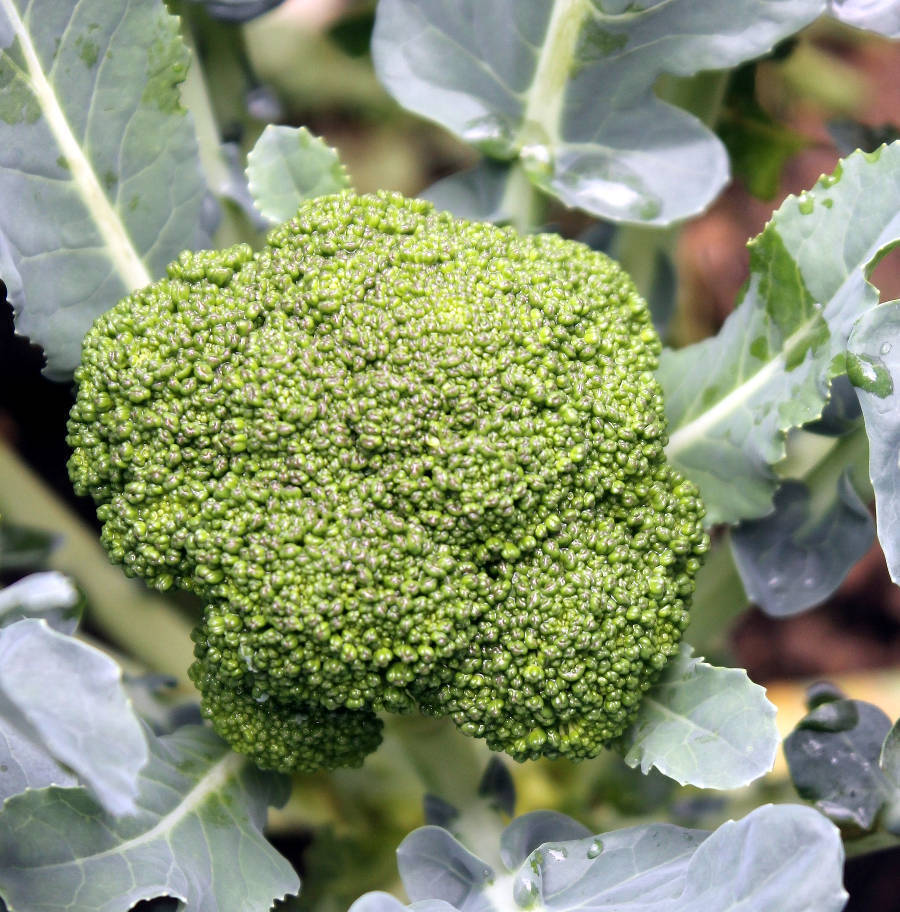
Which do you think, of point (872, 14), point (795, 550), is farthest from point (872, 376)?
point (872, 14)

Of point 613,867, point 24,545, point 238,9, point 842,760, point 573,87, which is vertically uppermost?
point 238,9

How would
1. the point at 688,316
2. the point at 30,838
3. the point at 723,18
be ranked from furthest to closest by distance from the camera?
1. the point at 688,316
2. the point at 723,18
3. the point at 30,838

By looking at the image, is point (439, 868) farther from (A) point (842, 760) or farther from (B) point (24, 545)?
(B) point (24, 545)

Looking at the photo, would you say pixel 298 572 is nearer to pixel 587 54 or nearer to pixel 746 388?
pixel 746 388

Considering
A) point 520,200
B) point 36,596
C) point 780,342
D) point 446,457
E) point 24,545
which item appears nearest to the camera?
point 36,596

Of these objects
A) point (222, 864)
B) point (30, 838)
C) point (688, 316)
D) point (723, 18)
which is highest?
point (723, 18)

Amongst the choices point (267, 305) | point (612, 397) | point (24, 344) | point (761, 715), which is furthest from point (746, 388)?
point (24, 344)

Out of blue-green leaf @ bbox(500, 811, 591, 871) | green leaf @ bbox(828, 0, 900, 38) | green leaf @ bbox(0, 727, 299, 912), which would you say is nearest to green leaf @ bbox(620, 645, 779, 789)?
blue-green leaf @ bbox(500, 811, 591, 871)
